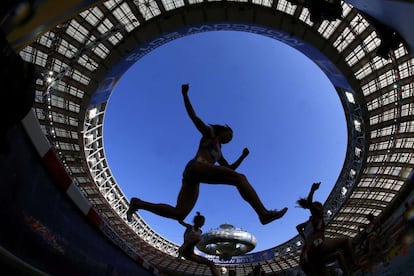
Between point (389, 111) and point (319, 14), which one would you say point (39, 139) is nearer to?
point (319, 14)

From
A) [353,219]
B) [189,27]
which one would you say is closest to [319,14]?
[189,27]

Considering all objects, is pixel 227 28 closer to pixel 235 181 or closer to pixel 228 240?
pixel 228 240

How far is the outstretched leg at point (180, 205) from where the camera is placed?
400 cm

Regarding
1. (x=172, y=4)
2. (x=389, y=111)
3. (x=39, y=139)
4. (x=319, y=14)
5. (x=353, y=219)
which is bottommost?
(x=39, y=139)

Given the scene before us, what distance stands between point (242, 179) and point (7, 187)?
2.22 metres

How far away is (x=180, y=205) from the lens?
13.2 ft

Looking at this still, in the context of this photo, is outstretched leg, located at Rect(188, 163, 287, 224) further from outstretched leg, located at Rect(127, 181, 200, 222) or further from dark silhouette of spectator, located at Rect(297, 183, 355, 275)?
dark silhouette of spectator, located at Rect(297, 183, 355, 275)

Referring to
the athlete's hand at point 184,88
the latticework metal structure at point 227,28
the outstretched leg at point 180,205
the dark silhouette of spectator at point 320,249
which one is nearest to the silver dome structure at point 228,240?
the latticework metal structure at point 227,28

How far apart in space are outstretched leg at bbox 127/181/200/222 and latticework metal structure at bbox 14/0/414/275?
784 inches

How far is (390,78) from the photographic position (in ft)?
89.1

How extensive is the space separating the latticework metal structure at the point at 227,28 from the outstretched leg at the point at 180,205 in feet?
65.3

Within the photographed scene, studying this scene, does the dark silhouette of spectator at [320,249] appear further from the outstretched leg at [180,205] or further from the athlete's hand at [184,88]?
the athlete's hand at [184,88]

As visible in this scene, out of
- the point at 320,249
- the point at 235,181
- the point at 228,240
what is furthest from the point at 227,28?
the point at 235,181

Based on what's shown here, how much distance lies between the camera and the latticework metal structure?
25.0 meters
